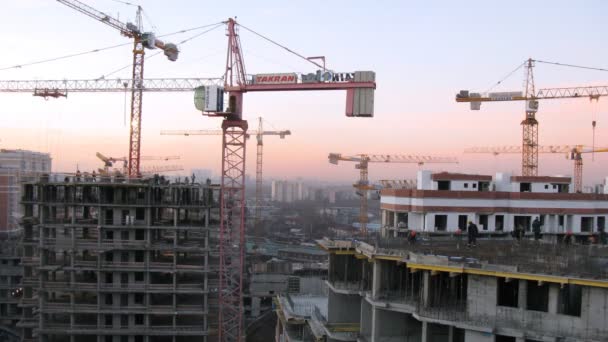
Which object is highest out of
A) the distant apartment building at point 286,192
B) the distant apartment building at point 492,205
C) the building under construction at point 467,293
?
the distant apartment building at point 492,205

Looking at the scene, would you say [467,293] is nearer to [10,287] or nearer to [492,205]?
[492,205]

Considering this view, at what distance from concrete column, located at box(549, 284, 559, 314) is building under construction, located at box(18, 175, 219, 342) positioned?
60.5ft

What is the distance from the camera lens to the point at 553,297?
1416 centimetres

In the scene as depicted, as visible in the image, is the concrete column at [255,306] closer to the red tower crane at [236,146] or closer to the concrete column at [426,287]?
the red tower crane at [236,146]

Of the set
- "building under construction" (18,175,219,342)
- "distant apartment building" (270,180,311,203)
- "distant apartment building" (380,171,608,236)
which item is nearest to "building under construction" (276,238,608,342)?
"distant apartment building" (380,171,608,236)

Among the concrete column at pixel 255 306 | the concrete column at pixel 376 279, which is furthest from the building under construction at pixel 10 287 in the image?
the concrete column at pixel 376 279

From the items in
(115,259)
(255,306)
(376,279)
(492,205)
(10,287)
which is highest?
(492,205)

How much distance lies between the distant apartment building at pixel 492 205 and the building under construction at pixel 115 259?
1081cm

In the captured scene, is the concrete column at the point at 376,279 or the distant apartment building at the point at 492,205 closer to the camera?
the concrete column at the point at 376,279

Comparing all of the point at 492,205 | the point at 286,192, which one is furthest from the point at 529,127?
the point at 286,192

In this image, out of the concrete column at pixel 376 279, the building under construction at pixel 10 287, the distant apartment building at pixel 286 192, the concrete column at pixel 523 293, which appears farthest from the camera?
the distant apartment building at pixel 286 192

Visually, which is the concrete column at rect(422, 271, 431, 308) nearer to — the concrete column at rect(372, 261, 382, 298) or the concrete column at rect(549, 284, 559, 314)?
the concrete column at rect(372, 261, 382, 298)

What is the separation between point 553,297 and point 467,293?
233cm

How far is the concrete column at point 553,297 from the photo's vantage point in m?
14.1
